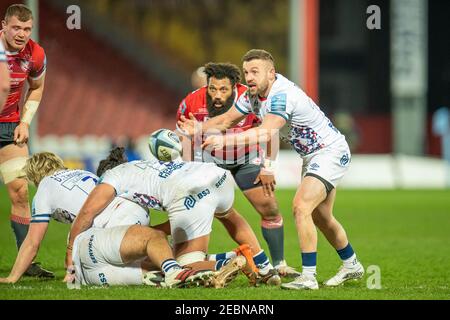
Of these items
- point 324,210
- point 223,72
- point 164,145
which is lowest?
point 324,210

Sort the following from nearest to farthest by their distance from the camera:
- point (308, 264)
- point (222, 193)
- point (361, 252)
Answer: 1. point (308, 264)
2. point (222, 193)
3. point (361, 252)

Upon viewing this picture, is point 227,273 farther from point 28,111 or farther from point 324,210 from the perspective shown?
point 28,111

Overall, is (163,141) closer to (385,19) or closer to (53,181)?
(53,181)

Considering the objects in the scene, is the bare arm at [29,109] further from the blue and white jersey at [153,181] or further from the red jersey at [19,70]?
the blue and white jersey at [153,181]

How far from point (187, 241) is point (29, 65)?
100 inches

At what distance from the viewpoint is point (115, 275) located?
7488 millimetres

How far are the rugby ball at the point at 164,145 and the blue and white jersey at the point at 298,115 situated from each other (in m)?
0.79

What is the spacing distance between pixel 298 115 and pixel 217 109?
4.65 feet

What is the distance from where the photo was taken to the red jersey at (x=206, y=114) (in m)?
9.05

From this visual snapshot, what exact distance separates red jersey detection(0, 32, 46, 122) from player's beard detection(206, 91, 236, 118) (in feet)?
5.28

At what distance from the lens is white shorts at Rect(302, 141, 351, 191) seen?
7789 millimetres

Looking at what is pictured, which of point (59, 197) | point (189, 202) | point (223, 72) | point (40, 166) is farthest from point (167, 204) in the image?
point (223, 72)
